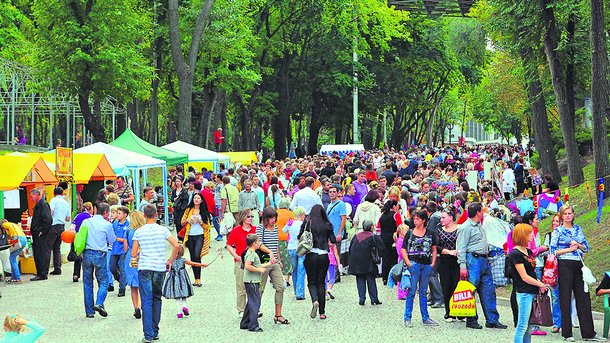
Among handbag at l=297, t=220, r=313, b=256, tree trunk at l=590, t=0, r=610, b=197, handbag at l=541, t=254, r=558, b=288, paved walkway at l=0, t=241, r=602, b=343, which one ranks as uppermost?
tree trunk at l=590, t=0, r=610, b=197

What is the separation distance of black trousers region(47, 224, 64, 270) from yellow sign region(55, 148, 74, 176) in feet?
9.65

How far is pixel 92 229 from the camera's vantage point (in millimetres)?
13789

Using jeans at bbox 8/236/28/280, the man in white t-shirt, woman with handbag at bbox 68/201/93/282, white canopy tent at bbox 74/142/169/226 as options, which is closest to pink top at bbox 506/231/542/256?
the man in white t-shirt

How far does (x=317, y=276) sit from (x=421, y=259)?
1.46m

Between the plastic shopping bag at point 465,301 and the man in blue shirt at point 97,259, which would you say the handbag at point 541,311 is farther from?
the man in blue shirt at point 97,259

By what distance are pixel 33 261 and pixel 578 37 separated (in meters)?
16.5

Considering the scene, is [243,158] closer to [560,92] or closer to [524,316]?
[560,92]

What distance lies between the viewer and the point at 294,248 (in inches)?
599

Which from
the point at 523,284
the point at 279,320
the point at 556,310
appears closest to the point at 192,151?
the point at 279,320

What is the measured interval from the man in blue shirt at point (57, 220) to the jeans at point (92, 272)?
492cm

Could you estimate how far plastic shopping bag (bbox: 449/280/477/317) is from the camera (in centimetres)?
1230

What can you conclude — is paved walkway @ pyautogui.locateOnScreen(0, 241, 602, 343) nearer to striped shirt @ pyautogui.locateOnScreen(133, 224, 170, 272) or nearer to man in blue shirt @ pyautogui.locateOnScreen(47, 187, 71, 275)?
striped shirt @ pyautogui.locateOnScreen(133, 224, 170, 272)

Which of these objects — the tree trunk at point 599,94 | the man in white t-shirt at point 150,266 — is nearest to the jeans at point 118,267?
the man in white t-shirt at point 150,266

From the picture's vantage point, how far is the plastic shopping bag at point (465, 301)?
12305 millimetres
